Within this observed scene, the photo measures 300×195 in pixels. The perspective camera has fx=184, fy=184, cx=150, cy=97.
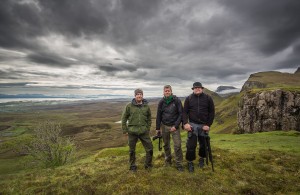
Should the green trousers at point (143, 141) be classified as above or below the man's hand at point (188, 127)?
below

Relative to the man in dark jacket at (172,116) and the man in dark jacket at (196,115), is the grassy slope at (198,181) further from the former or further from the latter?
the man in dark jacket at (196,115)

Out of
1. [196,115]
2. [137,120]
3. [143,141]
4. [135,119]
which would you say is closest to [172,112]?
[196,115]

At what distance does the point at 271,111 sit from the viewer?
51688mm

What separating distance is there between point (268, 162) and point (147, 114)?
29.1 ft

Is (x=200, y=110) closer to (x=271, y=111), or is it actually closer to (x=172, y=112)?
(x=172, y=112)

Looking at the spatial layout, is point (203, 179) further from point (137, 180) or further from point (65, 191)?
point (65, 191)

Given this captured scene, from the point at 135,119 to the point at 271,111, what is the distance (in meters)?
53.8

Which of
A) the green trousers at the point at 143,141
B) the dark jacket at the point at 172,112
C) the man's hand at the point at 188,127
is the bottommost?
the green trousers at the point at 143,141

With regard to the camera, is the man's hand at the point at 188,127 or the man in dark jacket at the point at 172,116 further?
the man in dark jacket at the point at 172,116

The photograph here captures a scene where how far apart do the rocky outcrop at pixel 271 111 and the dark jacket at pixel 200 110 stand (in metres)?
49.5

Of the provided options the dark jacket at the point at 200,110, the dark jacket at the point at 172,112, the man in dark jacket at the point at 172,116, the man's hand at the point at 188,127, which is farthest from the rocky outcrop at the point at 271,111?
the dark jacket at the point at 172,112

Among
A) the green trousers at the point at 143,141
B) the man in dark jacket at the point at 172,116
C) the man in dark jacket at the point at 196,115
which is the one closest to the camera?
the man in dark jacket at the point at 196,115

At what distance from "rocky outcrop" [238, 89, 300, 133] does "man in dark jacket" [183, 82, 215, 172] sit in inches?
1952

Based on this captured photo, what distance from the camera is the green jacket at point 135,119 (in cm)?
1102
